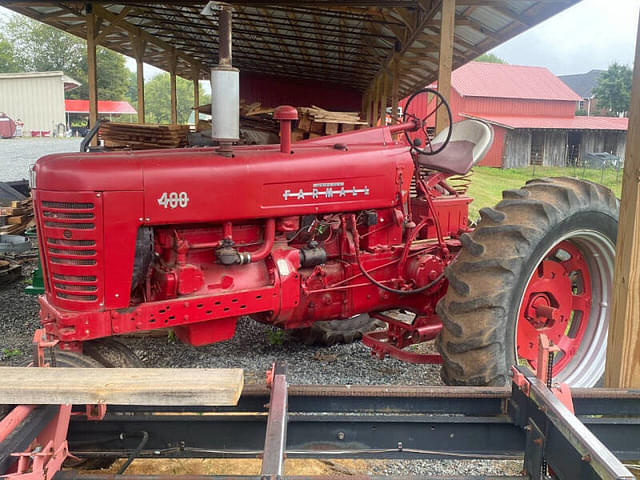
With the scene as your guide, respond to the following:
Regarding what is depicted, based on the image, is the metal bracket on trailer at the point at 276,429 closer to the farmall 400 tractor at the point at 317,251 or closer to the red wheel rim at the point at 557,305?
the farmall 400 tractor at the point at 317,251

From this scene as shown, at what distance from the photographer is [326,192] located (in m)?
3.39

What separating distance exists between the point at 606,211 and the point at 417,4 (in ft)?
18.3

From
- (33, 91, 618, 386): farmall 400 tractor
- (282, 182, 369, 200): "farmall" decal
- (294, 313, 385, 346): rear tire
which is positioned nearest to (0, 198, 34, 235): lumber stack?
(294, 313, 385, 346): rear tire

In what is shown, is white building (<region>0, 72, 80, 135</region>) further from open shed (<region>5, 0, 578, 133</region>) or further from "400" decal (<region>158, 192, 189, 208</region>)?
"400" decal (<region>158, 192, 189, 208</region>)

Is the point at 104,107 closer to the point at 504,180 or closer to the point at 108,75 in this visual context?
the point at 108,75

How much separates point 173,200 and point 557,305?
96.1 inches

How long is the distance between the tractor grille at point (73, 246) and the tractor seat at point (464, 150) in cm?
219

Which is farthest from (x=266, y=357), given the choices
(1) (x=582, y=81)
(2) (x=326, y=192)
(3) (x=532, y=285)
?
(1) (x=582, y=81)

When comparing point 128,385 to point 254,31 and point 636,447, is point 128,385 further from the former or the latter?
point 254,31

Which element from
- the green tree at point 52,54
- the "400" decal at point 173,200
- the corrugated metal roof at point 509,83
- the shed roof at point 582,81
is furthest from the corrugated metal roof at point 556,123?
the shed roof at point 582,81

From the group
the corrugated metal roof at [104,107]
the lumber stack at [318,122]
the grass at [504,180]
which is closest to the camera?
the lumber stack at [318,122]

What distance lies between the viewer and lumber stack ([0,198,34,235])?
25.9ft

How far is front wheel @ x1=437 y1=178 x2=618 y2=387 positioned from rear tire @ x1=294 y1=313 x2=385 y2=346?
135 centimetres

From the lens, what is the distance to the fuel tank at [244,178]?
113 inches
